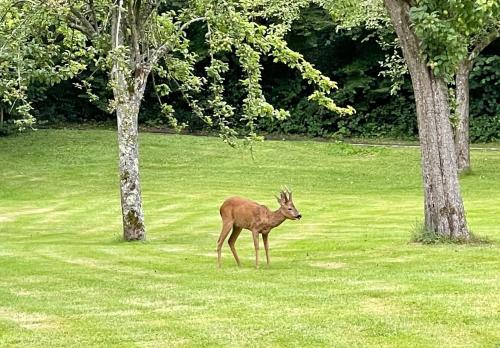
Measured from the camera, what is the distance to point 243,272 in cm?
1391

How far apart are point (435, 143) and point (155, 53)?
6380 mm

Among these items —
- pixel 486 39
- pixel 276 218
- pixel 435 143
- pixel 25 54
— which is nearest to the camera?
pixel 276 218

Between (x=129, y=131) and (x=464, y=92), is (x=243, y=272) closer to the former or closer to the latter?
(x=129, y=131)

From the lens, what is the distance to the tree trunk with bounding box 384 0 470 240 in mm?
16062

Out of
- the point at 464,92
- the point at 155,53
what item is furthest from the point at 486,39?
the point at 155,53

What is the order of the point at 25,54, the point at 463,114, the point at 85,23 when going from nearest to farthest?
1. the point at 25,54
2. the point at 85,23
3. the point at 463,114

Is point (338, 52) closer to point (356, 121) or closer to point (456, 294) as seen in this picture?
Answer: point (356, 121)

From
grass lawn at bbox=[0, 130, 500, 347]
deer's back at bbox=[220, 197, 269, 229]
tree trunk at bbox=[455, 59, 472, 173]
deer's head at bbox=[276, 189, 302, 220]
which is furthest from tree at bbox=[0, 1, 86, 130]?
tree trunk at bbox=[455, 59, 472, 173]

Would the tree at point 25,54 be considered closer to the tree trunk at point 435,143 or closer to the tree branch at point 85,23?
the tree branch at point 85,23

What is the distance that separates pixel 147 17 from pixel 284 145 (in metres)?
23.5

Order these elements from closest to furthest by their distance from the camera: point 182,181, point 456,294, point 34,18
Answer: point 456,294 < point 34,18 < point 182,181

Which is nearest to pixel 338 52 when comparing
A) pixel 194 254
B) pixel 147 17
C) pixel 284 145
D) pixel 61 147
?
pixel 284 145

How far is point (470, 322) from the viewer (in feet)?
31.0

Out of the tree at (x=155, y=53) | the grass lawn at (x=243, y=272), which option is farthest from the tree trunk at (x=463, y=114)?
the tree at (x=155, y=53)
